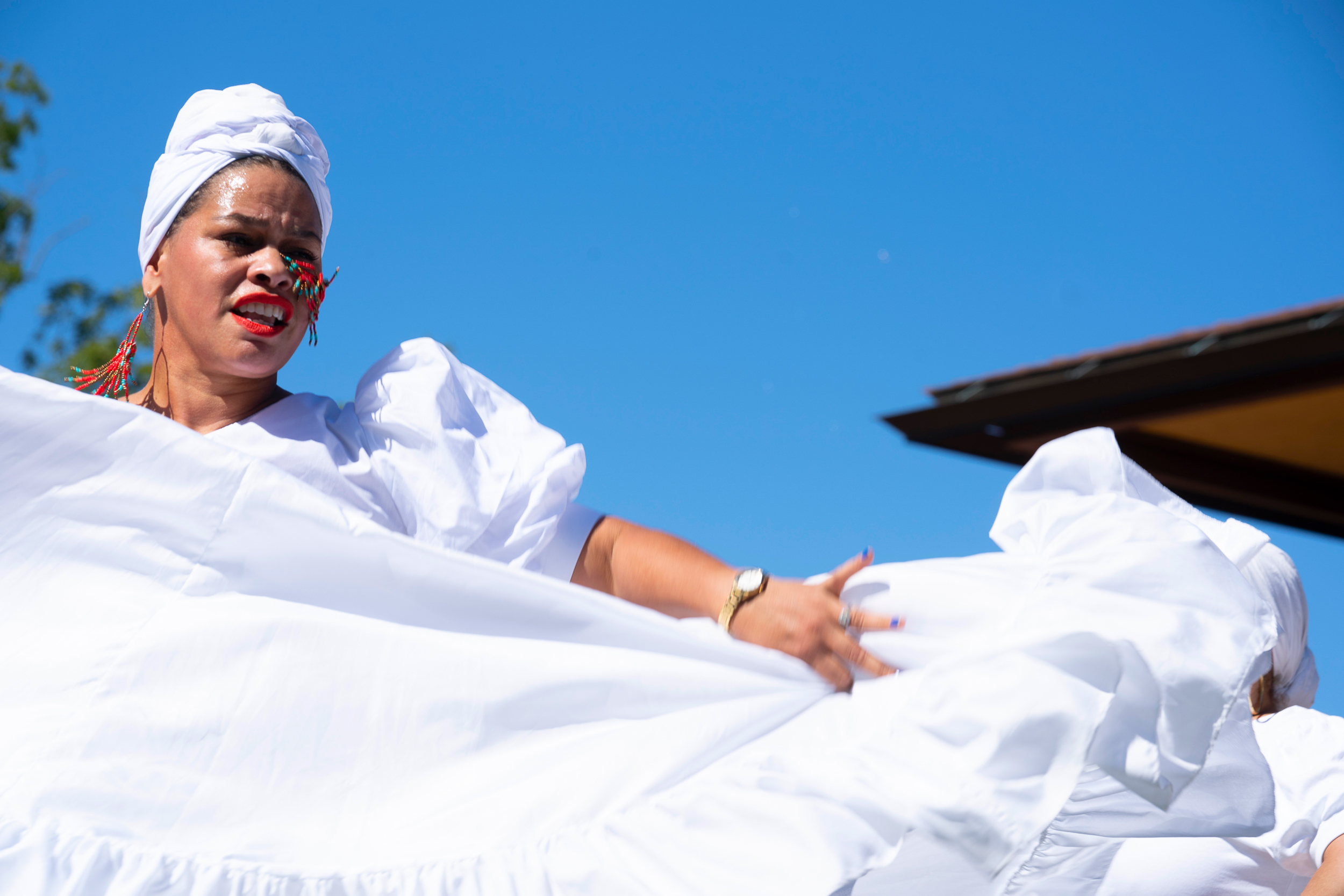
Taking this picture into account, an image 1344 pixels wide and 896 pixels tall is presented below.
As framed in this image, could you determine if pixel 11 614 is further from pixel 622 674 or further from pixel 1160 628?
pixel 1160 628

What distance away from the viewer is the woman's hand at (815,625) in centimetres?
175

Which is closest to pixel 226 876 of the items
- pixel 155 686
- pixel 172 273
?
pixel 155 686

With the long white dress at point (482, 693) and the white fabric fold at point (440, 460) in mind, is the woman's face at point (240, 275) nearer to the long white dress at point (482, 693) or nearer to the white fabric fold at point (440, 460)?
the white fabric fold at point (440, 460)

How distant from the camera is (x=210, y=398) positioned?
7.32ft

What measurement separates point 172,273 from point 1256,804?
6.90ft

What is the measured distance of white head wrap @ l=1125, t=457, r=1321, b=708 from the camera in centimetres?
221

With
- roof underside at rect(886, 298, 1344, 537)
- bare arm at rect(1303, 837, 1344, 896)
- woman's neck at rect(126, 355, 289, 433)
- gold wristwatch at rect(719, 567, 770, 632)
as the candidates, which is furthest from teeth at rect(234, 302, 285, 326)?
roof underside at rect(886, 298, 1344, 537)

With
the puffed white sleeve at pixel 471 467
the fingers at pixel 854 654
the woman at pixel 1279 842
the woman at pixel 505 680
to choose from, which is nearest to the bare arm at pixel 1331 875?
the woman at pixel 1279 842

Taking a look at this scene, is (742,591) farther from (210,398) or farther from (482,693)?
(210,398)

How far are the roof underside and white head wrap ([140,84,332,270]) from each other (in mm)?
4296

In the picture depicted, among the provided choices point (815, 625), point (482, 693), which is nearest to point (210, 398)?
point (482, 693)

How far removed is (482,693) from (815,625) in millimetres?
512

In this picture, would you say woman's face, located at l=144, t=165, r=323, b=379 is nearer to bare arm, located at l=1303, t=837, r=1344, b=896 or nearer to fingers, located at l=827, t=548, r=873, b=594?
fingers, located at l=827, t=548, r=873, b=594

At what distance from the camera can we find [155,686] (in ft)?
5.45
